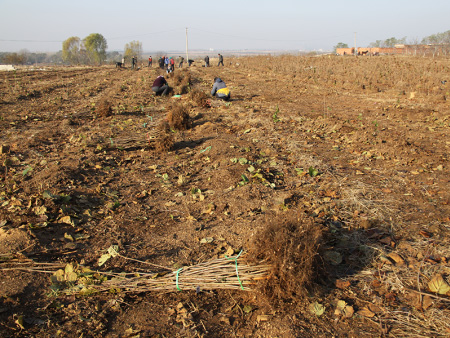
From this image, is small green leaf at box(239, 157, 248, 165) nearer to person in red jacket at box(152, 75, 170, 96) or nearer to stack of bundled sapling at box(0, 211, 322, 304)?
stack of bundled sapling at box(0, 211, 322, 304)

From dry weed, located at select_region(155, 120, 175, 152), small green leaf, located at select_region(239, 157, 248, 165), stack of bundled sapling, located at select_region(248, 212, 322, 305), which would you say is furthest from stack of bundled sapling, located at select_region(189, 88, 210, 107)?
stack of bundled sapling, located at select_region(248, 212, 322, 305)

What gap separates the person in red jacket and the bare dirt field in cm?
485

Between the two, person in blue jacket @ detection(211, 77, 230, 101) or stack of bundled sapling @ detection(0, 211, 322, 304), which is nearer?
stack of bundled sapling @ detection(0, 211, 322, 304)

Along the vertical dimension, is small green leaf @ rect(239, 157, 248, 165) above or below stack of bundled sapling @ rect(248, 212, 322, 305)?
above

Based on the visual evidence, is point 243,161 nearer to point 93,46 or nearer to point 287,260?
point 287,260

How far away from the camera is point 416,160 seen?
569 cm

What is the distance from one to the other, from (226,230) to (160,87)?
10.2 meters

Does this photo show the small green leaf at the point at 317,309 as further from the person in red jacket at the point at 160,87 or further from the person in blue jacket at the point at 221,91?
the person in red jacket at the point at 160,87

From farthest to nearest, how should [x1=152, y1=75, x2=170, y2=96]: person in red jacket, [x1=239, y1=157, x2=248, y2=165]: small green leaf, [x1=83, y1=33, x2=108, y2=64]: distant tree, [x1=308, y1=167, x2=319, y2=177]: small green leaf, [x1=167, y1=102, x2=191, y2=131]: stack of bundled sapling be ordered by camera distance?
[x1=83, y1=33, x2=108, y2=64]: distant tree → [x1=152, y1=75, x2=170, y2=96]: person in red jacket → [x1=167, y1=102, x2=191, y2=131]: stack of bundled sapling → [x1=239, y1=157, x2=248, y2=165]: small green leaf → [x1=308, y1=167, x2=319, y2=177]: small green leaf

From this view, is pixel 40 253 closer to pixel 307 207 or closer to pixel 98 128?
pixel 307 207

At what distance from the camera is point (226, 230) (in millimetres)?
3693

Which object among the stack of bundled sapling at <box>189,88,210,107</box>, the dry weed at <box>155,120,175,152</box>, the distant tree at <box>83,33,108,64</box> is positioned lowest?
the dry weed at <box>155,120,175,152</box>

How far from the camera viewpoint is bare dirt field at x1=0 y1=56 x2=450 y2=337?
8.33ft

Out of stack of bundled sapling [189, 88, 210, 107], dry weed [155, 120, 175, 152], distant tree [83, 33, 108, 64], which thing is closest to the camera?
dry weed [155, 120, 175, 152]
